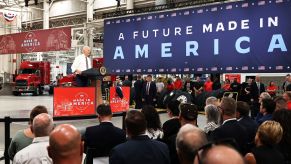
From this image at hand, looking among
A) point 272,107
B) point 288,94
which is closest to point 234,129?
point 272,107

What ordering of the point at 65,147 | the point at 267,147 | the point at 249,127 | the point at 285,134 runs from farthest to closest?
the point at 249,127
the point at 285,134
the point at 267,147
the point at 65,147

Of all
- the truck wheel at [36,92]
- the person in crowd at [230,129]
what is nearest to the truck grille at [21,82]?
the truck wheel at [36,92]

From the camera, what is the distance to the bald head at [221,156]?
119cm

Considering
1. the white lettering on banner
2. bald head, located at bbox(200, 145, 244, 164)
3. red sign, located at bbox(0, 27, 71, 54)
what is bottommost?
bald head, located at bbox(200, 145, 244, 164)

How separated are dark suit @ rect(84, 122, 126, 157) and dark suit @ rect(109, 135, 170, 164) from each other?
50.5 inches

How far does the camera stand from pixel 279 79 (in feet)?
74.9

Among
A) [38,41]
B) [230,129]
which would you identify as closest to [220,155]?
[230,129]

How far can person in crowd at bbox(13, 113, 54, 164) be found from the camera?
9.77 feet

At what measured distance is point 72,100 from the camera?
34.4 ft

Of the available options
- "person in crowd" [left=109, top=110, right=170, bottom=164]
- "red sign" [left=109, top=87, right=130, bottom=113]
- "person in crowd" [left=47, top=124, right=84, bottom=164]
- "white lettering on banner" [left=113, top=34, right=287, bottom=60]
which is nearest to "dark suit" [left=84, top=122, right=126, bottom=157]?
"person in crowd" [left=109, top=110, right=170, bottom=164]

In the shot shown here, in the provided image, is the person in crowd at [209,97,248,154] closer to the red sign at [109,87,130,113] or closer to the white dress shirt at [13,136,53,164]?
the white dress shirt at [13,136,53,164]

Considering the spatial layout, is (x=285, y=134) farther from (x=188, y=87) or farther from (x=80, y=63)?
(x=188, y=87)

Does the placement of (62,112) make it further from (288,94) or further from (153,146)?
(153,146)

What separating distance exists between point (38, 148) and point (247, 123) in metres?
2.71
